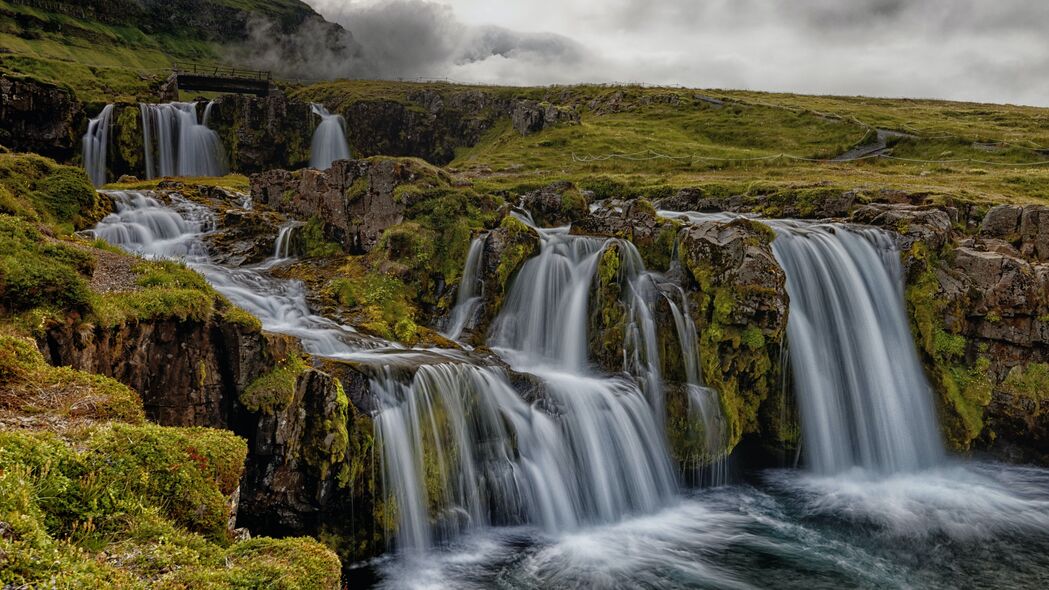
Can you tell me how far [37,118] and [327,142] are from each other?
25535 mm

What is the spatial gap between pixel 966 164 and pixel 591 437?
45.6 meters

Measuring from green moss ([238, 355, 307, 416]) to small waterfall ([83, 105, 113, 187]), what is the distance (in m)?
41.3

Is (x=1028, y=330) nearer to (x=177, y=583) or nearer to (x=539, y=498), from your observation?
(x=539, y=498)

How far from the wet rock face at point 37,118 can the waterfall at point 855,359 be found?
4849 centimetres

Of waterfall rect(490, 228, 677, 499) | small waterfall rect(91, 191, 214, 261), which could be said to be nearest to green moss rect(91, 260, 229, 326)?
waterfall rect(490, 228, 677, 499)

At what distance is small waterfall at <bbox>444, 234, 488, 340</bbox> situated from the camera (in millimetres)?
20594

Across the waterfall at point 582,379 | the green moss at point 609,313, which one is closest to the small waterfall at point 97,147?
the waterfall at point 582,379

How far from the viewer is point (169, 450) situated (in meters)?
5.94

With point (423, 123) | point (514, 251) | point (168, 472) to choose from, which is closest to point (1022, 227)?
point (514, 251)

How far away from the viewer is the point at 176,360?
36.9 ft

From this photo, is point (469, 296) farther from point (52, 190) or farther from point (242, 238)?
point (52, 190)

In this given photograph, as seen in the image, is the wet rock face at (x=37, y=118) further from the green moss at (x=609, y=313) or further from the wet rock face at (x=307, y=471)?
the green moss at (x=609, y=313)

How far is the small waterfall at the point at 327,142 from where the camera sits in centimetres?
5806

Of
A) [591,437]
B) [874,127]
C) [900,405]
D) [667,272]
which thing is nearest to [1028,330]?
[900,405]
